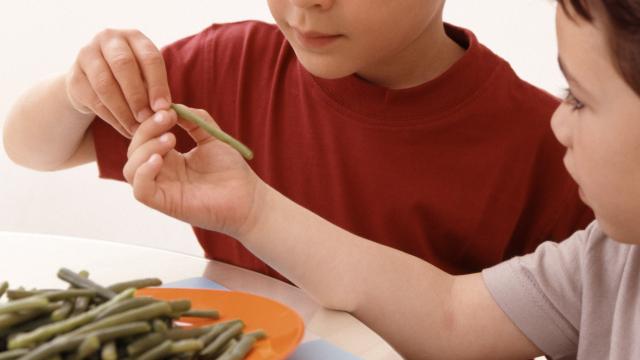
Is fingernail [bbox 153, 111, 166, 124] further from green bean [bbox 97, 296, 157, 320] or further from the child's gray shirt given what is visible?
the child's gray shirt

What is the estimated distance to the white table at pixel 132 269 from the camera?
32.9 inches

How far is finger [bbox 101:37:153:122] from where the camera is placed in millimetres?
864

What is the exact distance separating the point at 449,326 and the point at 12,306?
1.33 ft

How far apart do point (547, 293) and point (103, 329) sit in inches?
16.3

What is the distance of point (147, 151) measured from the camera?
2.71 feet

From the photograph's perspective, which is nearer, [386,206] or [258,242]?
[258,242]

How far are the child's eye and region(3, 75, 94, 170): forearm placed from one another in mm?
546

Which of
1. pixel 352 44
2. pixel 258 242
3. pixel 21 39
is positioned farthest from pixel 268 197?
pixel 21 39

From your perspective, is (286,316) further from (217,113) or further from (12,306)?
(217,113)

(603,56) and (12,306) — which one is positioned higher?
(603,56)

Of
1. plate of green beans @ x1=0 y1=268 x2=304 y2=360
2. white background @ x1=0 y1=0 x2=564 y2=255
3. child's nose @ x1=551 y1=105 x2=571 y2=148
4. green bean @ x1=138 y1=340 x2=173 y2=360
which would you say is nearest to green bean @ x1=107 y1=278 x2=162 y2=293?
plate of green beans @ x1=0 y1=268 x2=304 y2=360

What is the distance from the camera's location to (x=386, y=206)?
105cm

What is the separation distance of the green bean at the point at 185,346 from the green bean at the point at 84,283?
0.09 meters

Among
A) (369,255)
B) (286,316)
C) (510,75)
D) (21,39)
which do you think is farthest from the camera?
(21,39)
